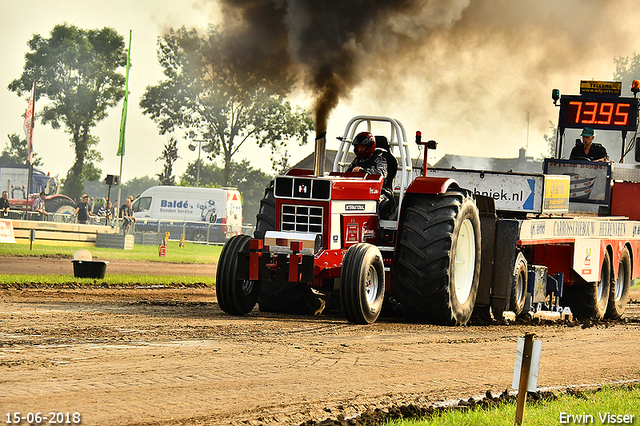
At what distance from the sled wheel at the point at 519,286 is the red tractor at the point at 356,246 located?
1.03 metres

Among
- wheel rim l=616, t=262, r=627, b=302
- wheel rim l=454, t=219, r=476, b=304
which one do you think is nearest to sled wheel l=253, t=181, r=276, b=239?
wheel rim l=454, t=219, r=476, b=304

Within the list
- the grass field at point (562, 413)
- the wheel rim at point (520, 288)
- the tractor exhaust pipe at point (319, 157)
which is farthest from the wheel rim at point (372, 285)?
the grass field at point (562, 413)

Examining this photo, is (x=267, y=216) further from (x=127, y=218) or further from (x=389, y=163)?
(x=127, y=218)

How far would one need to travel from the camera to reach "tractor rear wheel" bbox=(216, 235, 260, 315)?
10.6 m

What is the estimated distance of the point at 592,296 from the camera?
47.7ft

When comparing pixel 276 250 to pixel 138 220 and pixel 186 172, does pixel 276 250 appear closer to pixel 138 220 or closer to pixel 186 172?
pixel 138 220

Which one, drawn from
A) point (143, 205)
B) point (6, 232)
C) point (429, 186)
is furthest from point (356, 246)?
point (143, 205)

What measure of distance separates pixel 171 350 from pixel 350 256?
2.83 meters

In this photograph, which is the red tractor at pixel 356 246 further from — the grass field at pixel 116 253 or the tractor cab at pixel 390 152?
the grass field at pixel 116 253

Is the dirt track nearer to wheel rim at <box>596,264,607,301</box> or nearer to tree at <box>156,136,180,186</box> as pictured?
wheel rim at <box>596,264,607,301</box>

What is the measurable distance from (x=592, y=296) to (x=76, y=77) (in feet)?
→ 162

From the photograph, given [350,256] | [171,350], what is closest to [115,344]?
[171,350]

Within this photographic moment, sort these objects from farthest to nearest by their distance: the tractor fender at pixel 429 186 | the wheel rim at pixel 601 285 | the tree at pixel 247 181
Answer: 1. the tree at pixel 247 181
2. the wheel rim at pixel 601 285
3. the tractor fender at pixel 429 186

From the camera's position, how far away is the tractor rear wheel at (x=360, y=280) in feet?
32.1
